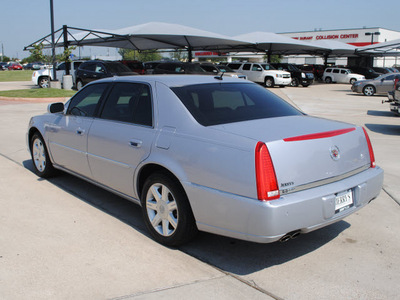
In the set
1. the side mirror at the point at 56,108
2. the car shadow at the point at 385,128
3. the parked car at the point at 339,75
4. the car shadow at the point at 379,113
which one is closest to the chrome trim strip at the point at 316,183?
the side mirror at the point at 56,108

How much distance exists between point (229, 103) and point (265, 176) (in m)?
1.34

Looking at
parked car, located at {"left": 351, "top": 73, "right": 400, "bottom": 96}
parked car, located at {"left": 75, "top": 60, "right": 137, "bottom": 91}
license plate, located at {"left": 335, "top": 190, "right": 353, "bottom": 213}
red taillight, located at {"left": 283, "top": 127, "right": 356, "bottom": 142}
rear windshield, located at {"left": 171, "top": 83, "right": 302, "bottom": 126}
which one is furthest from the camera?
parked car, located at {"left": 351, "top": 73, "right": 400, "bottom": 96}

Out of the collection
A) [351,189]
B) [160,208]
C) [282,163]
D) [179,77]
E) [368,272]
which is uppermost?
[179,77]

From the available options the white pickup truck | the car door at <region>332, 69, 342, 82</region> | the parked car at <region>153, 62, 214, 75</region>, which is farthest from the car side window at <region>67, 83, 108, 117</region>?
the car door at <region>332, 69, 342, 82</region>

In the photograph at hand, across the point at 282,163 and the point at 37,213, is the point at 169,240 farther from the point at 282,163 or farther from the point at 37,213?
the point at 37,213

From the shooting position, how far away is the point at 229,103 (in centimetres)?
426

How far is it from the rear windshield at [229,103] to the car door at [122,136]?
0.45 meters

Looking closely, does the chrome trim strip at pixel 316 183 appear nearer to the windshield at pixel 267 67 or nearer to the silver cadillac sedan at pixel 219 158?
the silver cadillac sedan at pixel 219 158

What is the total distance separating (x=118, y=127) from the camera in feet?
14.5

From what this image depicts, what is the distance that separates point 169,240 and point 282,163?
132 cm

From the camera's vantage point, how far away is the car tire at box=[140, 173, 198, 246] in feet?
12.0

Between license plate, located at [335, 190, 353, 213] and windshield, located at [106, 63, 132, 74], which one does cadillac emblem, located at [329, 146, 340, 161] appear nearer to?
license plate, located at [335, 190, 353, 213]

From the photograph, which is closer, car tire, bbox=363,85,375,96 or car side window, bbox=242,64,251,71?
car tire, bbox=363,85,375,96

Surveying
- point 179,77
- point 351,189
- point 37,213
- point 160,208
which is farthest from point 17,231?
point 351,189
